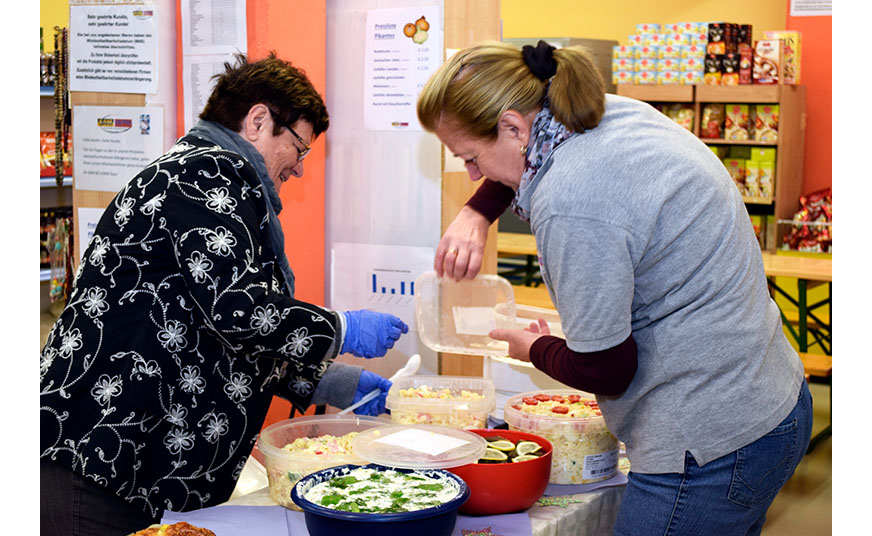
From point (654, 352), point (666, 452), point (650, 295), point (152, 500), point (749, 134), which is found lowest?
point (152, 500)

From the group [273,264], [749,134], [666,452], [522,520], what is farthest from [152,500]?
[749,134]

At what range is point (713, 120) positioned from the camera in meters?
7.14

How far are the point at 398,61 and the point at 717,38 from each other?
4.56 meters

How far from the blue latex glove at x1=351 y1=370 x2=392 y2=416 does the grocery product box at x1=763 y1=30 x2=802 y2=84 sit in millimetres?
5433

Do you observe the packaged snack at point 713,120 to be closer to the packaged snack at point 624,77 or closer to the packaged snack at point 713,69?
the packaged snack at point 713,69

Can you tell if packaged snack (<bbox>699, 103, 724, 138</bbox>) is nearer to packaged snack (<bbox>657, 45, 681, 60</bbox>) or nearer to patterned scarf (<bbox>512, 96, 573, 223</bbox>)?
packaged snack (<bbox>657, 45, 681, 60</bbox>)

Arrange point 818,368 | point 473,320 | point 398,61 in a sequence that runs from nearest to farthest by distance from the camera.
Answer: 1. point 473,320
2. point 398,61
3. point 818,368

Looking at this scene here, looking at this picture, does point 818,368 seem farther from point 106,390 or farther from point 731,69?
point 106,390

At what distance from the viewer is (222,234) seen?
73.2 inches

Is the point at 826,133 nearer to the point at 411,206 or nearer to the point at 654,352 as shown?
the point at 411,206

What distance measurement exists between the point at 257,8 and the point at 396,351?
133cm

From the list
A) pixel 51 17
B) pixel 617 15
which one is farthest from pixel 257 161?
pixel 617 15

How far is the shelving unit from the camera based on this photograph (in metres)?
6.88

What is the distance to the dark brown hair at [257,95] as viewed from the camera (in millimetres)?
2180
